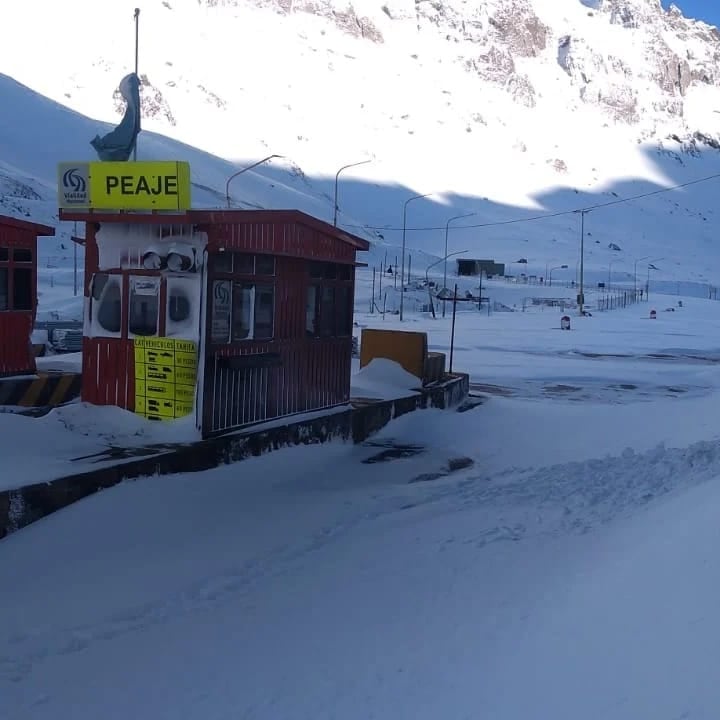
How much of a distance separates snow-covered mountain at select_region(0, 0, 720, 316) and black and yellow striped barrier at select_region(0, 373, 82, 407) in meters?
74.6

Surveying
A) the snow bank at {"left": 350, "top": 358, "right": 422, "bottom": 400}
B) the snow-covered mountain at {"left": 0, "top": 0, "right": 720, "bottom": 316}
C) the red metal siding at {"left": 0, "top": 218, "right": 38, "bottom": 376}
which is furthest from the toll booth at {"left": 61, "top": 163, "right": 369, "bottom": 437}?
the snow-covered mountain at {"left": 0, "top": 0, "right": 720, "bottom": 316}

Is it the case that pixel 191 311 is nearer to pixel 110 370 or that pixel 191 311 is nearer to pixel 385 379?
pixel 110 370

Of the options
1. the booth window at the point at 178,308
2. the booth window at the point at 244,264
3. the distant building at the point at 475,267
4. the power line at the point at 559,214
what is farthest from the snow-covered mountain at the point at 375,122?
the booth window at the point at 178,308

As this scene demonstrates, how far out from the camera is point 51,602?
6.88 metres

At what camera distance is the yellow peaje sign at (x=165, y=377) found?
10688mm

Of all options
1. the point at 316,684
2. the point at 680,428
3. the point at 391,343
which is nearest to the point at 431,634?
the point at 316,684

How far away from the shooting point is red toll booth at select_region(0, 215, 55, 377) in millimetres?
14336

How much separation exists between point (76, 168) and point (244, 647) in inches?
255

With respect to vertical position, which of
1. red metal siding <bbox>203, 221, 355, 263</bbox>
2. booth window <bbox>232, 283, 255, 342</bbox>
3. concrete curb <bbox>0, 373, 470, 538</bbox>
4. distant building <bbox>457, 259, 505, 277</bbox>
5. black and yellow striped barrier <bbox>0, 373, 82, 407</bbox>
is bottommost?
concrete curb <bbox>0, 373, 470, 538</bbox>

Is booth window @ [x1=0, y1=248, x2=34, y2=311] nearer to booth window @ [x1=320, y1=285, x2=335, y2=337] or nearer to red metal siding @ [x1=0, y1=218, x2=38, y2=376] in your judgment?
red metal siding @ [x1=0, y1=218, x2=38, y2=376]

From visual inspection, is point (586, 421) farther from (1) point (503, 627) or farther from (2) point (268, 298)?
(1) point (503, 627)

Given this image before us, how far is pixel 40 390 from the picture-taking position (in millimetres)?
13938

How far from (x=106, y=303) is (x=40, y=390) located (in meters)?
3.46

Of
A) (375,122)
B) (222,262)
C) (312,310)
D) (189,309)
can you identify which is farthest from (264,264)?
(375,122)
